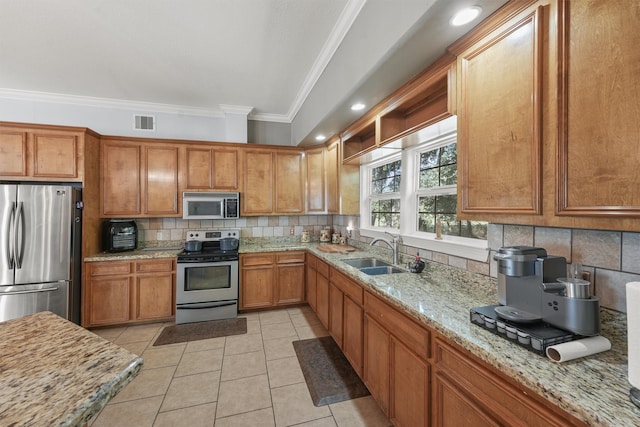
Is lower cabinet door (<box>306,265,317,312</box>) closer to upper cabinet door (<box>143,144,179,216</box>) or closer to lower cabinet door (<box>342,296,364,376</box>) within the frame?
lower cabinet door (<box>342,296,364,376</box>)

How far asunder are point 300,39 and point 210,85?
1411 millimetres

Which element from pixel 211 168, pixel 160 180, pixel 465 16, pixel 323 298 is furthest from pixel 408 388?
pixel 160 180

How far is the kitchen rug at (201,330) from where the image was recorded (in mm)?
2927

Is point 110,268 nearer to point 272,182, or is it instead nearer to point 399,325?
point 272,182

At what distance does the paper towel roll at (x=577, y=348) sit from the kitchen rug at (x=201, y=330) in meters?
2.87

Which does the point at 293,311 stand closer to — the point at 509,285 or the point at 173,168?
the point at 173,168

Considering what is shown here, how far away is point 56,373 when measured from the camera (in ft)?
2.61

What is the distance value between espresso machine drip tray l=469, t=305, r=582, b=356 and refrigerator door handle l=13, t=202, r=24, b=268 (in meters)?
4.02

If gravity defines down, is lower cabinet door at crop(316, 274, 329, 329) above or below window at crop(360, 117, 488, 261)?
below

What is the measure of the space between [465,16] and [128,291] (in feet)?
13.2

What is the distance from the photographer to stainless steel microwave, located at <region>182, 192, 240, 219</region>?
11.7 feet

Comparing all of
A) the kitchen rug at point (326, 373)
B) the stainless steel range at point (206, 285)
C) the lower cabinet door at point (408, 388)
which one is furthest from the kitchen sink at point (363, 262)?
the stainless steel range at point (206, 285)

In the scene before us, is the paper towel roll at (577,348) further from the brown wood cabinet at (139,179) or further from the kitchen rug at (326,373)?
the brown wood cabinet at (139,179)

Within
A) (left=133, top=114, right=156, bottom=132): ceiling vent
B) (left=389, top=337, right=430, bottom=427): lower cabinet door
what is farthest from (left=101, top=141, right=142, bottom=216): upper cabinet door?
(left=389, top=337, right=430, bottom=427): lower cabinet door
